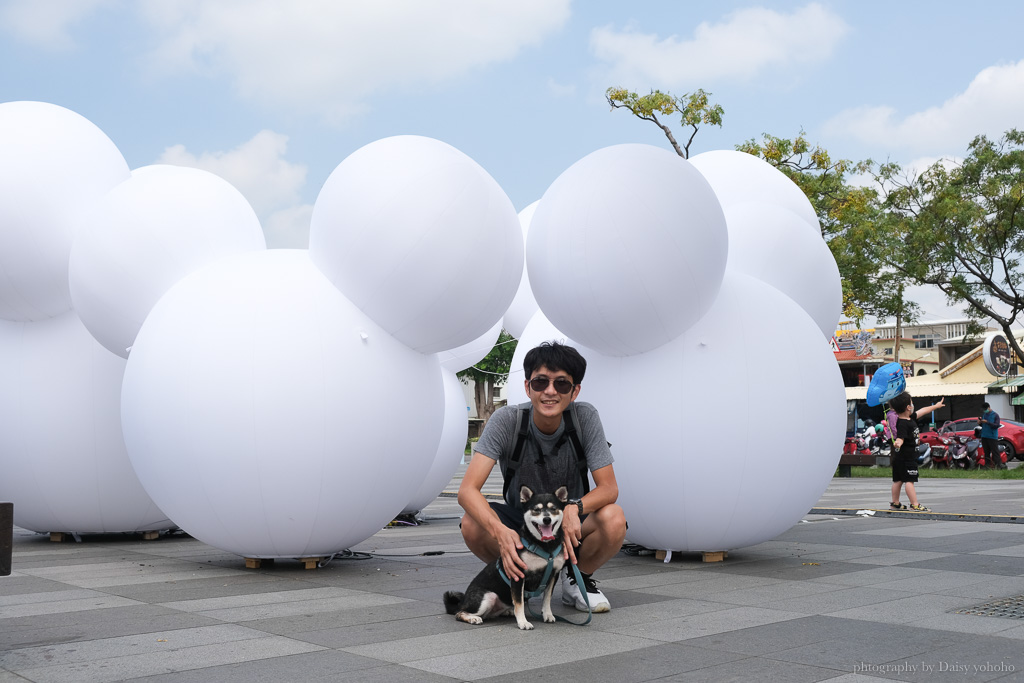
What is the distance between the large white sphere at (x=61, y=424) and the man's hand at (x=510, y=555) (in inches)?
222

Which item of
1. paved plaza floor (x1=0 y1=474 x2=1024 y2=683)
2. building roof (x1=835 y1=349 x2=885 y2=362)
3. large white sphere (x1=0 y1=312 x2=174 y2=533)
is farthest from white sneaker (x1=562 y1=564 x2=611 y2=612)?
building roof (x1=835 y1=349 x2=885 y2=362)

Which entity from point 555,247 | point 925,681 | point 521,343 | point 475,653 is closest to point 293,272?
point 555,247

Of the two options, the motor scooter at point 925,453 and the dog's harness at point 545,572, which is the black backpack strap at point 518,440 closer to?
the dog's harness at point 545,572

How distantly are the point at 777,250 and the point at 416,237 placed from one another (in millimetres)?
3370

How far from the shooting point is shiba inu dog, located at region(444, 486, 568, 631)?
17.3ft

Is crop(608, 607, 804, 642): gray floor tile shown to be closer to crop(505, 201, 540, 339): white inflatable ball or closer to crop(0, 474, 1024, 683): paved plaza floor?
crop(0, 474, 1024, 683): paved plaza floor

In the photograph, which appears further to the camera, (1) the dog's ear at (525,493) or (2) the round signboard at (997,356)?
(2) the round signboard at (997,356)

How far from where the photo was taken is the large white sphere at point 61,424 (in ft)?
30.4

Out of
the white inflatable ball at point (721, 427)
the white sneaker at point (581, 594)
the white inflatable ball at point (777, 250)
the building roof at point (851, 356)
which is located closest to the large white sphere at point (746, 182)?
the white inflatable ball at point (777, 250)

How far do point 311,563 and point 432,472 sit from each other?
3.66 metres

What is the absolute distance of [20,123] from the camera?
9.12 m

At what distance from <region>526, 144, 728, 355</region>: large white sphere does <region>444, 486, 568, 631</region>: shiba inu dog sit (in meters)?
2.08

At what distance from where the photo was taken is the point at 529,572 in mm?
5383

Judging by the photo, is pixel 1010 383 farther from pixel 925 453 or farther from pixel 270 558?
pixel 270 558
